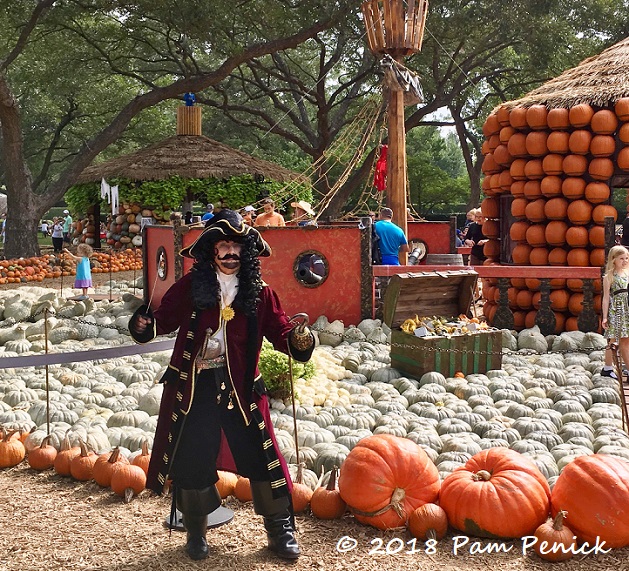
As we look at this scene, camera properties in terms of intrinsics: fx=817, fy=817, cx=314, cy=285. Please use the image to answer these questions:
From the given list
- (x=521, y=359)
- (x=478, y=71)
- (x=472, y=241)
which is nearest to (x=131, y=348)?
(x=521, y=359)

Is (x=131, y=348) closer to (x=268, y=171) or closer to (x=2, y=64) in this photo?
(x=2, y=64)

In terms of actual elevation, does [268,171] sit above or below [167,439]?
above

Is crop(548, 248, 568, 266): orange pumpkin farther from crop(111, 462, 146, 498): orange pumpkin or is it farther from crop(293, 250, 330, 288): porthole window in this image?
crop(111, 462, 146, 498): orange pumpkin

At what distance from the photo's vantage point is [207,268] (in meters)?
4.23

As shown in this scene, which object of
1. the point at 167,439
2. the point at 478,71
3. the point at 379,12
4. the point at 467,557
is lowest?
the point at 467,557

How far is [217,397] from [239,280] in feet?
2.02

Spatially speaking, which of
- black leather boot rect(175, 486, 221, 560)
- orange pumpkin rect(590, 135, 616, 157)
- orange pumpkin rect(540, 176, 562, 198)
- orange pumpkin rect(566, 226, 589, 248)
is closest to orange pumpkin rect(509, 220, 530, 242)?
orange pumpkin rect(540, 176, 562, 198)

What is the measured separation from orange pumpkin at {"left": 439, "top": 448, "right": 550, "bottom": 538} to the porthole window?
21.0 feet

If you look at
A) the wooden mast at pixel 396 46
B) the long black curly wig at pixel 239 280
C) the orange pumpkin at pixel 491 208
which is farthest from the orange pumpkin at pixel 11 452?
the orange pumpkin at pixel 491 208

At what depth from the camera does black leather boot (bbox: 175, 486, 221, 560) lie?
13.8 ft

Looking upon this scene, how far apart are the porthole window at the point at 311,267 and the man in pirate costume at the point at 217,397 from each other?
6.53 metres

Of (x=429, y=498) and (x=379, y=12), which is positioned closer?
(x=429, y=498)

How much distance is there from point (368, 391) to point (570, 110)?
567cm

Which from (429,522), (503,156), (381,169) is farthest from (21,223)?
(429,522)
